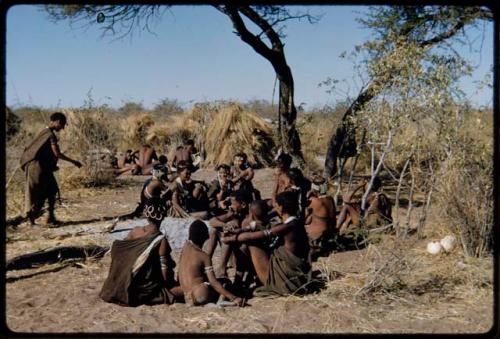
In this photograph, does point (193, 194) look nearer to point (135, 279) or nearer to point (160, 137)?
point (135, 279)

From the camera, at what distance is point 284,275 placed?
5.93 m

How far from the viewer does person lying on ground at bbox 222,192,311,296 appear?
5.93 metres

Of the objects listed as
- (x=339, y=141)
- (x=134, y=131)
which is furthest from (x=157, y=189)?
(x=134, y=131)

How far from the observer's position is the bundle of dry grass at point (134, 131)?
68.2 ft

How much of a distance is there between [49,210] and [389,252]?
574 centimetres

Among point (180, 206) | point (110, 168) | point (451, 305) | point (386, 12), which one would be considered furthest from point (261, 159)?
point (451, 305)

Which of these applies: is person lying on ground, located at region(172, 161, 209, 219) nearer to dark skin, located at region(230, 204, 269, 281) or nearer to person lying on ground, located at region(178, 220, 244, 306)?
dark skin, located at region(230, 204, 269, 281)

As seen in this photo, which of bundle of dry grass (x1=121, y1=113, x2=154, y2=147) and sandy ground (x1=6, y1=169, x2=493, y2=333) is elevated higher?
bundle of dry grass (x1=121, y1=113, x2=154, y2=147)

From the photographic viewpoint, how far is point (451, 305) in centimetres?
568

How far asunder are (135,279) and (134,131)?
51.7 feet

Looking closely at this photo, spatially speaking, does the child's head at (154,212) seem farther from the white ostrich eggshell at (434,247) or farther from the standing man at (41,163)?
the standing man at (41,163)

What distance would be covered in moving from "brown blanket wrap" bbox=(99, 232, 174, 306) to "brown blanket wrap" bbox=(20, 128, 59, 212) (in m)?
4.01

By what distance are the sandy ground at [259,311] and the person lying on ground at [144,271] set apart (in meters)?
0.11

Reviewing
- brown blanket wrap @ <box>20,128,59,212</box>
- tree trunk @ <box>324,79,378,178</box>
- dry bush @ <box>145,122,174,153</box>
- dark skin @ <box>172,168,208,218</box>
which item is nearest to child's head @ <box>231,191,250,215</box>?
dark skin @ <box>172,168,208,218</box>
